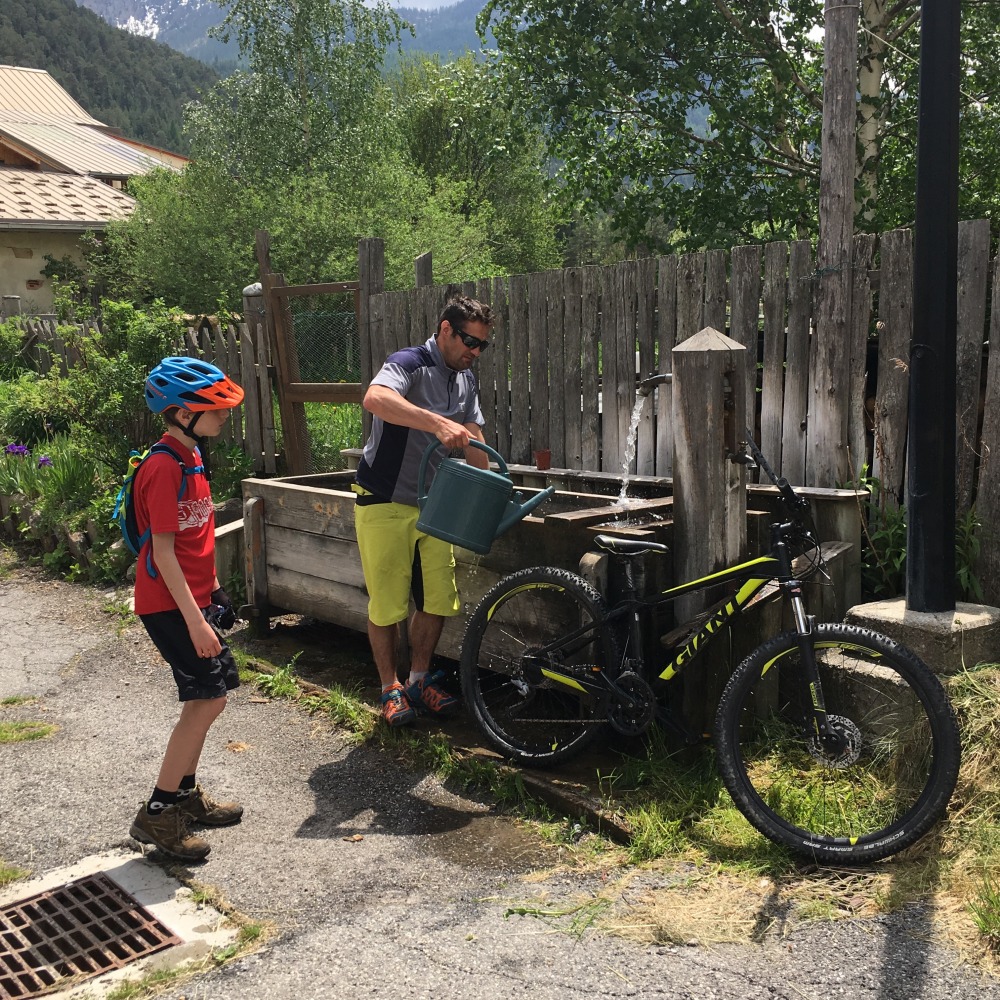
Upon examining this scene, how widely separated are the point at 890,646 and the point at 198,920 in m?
2.27

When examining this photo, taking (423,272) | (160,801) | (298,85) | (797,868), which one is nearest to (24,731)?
(160,801)

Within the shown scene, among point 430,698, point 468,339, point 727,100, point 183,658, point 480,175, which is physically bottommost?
point 430,698

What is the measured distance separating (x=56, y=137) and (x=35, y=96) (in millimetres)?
15627

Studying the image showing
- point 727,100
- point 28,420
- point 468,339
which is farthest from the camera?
point 28,420

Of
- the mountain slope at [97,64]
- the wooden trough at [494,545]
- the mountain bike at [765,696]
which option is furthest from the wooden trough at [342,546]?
the mountain slope at [97,64]

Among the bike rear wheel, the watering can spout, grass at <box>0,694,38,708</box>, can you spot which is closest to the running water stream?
the watering can spout

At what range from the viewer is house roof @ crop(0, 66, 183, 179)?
30828 millimetres

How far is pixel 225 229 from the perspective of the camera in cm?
2117

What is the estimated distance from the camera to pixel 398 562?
4602mm

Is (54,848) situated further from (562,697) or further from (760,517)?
(760,517)

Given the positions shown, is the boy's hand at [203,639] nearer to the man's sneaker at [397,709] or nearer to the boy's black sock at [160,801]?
the boy's black sock at [160,801]

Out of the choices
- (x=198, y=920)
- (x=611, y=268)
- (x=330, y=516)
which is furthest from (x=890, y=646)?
(x=330, y=516)

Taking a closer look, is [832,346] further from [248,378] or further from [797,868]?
[248,378]

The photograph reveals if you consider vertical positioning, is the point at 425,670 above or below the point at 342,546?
below
